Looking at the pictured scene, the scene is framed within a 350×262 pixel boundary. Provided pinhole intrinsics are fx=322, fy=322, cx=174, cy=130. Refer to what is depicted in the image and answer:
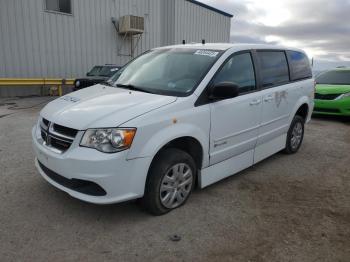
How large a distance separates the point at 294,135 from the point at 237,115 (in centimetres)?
209

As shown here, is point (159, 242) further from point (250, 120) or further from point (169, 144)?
point (250, 120)

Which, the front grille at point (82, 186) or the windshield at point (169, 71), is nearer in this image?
the front grille at point (82, 186)

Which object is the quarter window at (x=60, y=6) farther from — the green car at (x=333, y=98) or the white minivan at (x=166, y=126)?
the white minivan at (x=166, y=126)

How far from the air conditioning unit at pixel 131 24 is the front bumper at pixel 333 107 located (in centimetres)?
996

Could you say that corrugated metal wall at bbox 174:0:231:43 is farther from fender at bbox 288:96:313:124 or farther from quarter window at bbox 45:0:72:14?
fender at bbox 288:96:313:124

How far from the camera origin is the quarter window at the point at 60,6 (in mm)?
13656

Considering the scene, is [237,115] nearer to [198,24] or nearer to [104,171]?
[104,171]

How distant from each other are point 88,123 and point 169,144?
34.4 inches

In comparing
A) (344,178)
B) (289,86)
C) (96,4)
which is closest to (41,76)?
(96,4)

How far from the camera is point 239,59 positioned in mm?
4070

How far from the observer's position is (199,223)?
3.22 metres

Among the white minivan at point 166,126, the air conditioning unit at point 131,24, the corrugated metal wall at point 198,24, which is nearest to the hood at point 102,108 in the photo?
the white minivan at point 166,126

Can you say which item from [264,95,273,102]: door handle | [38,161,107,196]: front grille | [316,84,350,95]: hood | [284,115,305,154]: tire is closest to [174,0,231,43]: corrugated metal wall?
[316,84,350,95]: hood

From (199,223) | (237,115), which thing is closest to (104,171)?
(199,223)
